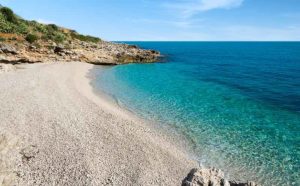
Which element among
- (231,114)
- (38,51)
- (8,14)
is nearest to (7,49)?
(38,51)

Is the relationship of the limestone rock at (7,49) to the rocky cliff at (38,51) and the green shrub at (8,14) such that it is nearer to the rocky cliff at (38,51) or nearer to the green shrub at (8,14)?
the rocky cliff at (38,51)

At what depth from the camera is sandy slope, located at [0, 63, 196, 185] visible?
737 inches

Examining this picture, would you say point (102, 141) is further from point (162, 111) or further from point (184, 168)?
point (162, 111)

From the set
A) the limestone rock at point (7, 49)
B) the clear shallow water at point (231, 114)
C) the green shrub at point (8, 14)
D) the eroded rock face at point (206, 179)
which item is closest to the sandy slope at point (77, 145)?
the clear shallow water at point (231, 114)

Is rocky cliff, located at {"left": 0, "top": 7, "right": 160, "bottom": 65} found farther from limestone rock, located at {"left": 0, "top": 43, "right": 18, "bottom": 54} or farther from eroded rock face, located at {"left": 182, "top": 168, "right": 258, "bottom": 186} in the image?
eroded rock face, located at {"left": 182, "top": 168, "right": 258, "bottom": 186}

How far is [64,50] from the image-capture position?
238ft

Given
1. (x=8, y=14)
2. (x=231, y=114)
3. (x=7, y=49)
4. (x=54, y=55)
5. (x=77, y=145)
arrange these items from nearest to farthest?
(x=77, y=145) < (x=231, y=114) < (x=7, y=49) < (x=54, y=55) < (x=8, y=14)

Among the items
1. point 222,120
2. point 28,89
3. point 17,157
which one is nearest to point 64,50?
point 28,89

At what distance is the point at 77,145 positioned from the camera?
22891 millimetres

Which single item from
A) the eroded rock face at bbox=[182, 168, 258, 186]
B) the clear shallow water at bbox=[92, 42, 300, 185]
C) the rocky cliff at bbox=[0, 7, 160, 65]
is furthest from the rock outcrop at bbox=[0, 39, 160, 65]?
the eroded rock face at bbox=[182, 168, 258, 186]

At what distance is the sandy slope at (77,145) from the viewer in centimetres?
1872

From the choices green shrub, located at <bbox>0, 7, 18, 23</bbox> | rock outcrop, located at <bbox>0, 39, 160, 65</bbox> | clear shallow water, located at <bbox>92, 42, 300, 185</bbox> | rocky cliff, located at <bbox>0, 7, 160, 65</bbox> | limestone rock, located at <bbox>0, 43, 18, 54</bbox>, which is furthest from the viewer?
green shrub, located at <bbox>0, 7, 18, 23</bbox>

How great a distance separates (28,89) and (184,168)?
24.3m

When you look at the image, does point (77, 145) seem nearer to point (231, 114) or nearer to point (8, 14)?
point (231, 114)
